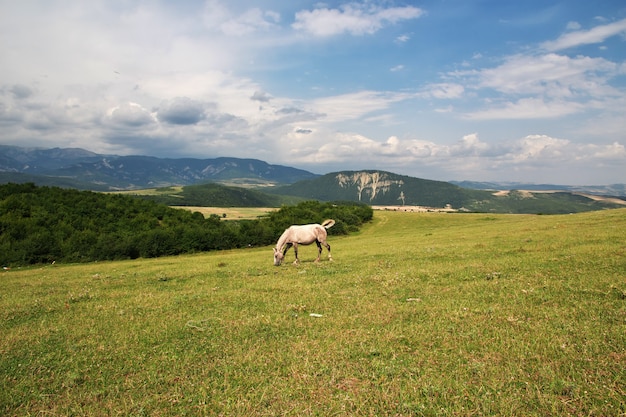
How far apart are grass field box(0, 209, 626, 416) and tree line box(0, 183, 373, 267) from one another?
Answer: 6153 cm

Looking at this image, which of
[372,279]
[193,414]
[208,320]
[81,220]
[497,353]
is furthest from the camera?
[81,220]

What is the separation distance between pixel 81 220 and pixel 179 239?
28.3 metres

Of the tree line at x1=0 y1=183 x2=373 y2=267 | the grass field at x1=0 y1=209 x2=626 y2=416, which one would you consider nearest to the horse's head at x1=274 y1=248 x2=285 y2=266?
the grass field at x1=0 y1=209 x2=626 y2=416

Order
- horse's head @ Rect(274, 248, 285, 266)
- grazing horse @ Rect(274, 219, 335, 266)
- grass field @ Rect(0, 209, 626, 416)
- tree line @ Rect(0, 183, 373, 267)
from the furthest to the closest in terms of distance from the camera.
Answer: tree line @ Rect(0, 183, 373, 267) < horse's head @ Rect(274, 248, 285, 266) < grazing horse @ Rect(274, 219, 335, 266) < grass field @ Rect(0, 209, 626, 416)

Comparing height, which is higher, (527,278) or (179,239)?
(527,278)

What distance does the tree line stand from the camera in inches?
2643

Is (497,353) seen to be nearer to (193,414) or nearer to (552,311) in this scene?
(552,311)

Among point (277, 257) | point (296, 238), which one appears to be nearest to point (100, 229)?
point (277, 257)

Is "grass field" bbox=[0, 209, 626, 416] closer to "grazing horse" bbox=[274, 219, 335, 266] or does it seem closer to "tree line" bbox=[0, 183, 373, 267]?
"grazing horse" bbox=[274, 219, 335, 266]

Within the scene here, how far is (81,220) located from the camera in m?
84.2

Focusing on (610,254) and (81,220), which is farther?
(81,220)

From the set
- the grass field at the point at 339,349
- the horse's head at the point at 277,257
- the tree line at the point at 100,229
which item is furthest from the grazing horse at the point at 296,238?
the tree line at the point at 100,229

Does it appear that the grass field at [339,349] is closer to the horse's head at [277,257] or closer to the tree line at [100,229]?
the horse's head at [277,257]

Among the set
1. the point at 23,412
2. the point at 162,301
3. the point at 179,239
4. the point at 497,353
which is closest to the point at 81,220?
the point at 179,239
